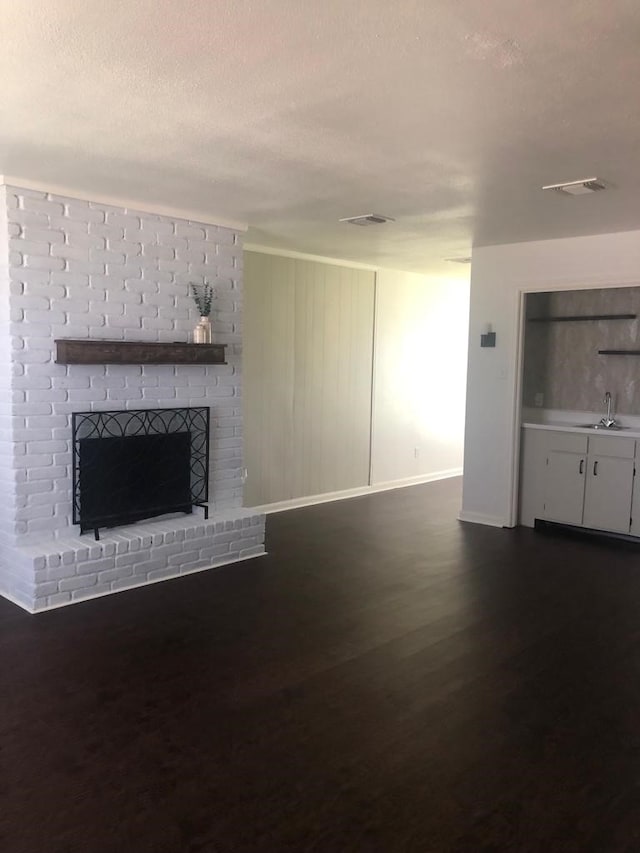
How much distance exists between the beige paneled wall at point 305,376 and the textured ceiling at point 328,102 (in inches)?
68.4

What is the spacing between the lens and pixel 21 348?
12.4 ft

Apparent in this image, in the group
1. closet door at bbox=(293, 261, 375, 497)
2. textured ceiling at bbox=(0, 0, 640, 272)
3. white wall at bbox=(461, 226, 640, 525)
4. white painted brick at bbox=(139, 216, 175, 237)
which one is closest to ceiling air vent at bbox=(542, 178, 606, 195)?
textured ceiling at bbox=(0, 0, 640, 272)

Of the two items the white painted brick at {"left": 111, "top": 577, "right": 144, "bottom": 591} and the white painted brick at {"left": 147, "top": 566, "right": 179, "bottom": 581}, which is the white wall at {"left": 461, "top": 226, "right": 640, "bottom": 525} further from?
the white painted brick at {"left": 111, "top": 577, "right": 144, "bottom": 591}

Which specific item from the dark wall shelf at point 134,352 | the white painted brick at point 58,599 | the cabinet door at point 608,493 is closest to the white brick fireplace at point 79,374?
the white painted brick at point 58,599

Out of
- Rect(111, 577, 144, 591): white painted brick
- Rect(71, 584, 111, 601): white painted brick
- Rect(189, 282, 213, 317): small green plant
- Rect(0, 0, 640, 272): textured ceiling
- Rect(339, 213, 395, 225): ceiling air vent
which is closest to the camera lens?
Rect(0, 0, 640, 272): textured ceiling

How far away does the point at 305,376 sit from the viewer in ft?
20.7

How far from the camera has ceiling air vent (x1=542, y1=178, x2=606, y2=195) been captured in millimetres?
3473

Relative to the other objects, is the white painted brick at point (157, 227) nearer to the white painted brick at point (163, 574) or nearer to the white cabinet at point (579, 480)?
the white painted brick at point (163, 574)

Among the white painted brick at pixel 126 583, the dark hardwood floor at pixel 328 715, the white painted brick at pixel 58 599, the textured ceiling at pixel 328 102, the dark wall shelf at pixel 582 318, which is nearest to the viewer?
the textured ceiling at pixel 328 102

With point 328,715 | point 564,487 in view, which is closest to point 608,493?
point 564,487

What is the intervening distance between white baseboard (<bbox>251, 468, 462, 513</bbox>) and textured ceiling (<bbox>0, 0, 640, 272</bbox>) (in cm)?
280

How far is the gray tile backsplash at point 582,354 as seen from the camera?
5621 millimetres

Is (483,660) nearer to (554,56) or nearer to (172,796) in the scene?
(172,796)

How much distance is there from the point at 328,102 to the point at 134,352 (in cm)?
209
